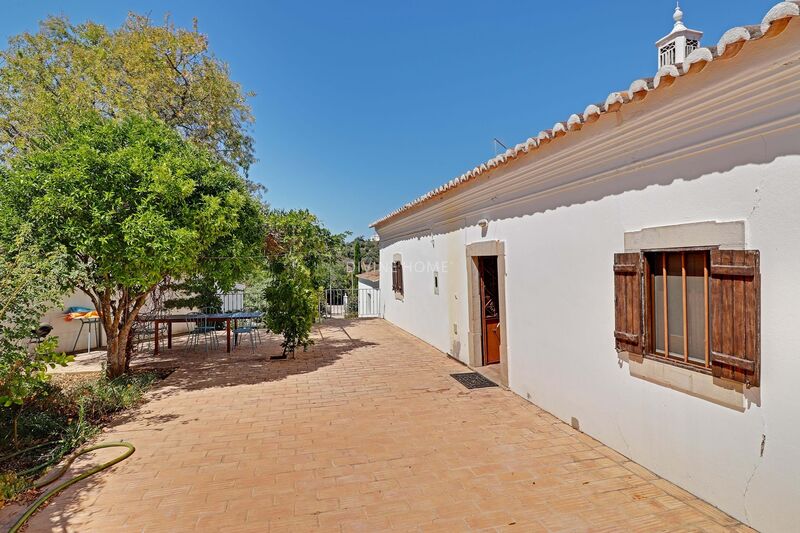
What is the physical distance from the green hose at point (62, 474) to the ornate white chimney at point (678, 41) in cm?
1504

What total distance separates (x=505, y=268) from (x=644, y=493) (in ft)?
13.1

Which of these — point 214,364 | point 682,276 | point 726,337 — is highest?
point 682,276

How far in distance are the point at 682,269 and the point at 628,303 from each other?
2.10 feet

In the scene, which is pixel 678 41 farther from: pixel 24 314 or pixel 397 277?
pixel 24 314

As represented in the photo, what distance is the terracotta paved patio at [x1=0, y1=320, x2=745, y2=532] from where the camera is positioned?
11.1 ft

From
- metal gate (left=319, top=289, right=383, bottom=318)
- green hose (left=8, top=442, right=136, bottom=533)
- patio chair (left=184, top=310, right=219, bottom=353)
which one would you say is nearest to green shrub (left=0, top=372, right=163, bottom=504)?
green hose (left=8, top=442, right=136, bottom=533)

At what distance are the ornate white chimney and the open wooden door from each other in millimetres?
8449

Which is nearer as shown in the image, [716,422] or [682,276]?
[716,422]

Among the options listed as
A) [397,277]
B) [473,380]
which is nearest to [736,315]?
[473,380]

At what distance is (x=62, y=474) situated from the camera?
14.1 feet

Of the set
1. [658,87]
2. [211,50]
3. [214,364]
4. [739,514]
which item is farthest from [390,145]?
[739,514]

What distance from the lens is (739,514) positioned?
3189mm

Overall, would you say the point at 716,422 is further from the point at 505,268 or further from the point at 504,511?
the point at 505,268

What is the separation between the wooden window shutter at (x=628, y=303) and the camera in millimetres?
4141
